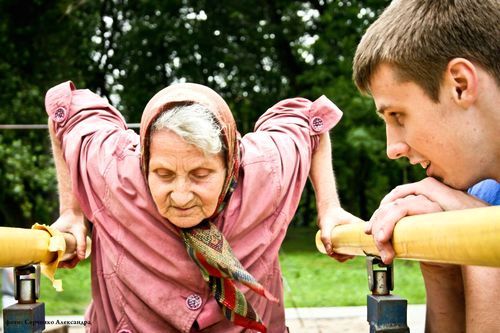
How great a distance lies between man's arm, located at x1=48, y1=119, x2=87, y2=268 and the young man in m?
1.10

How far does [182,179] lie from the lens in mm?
1806

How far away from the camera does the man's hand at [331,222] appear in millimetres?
2209

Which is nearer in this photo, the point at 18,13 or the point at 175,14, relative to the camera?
the point at 18,13

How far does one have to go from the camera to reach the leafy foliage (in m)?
9.73

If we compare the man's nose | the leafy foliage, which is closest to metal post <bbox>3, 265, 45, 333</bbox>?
the man's nose

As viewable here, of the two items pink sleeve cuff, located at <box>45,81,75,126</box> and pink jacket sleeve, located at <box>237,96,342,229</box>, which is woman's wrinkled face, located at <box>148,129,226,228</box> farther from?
pink sleeve cuff, located at <box>45,81,75,126</box>

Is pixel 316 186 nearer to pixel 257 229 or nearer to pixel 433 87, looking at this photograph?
pixel 257 229

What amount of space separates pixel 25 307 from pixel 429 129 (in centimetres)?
102

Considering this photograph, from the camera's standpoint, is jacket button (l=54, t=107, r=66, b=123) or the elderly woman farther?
jacket button (l=54, t=107, r=66, b=123)

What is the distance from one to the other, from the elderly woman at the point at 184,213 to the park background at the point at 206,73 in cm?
341

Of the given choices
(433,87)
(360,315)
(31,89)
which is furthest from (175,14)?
(433,87)

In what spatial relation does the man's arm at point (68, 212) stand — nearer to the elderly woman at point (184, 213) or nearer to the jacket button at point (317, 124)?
the elderly woman at point (184, 213)

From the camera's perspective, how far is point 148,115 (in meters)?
1.85

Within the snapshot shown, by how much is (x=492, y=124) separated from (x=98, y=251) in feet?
4.13
